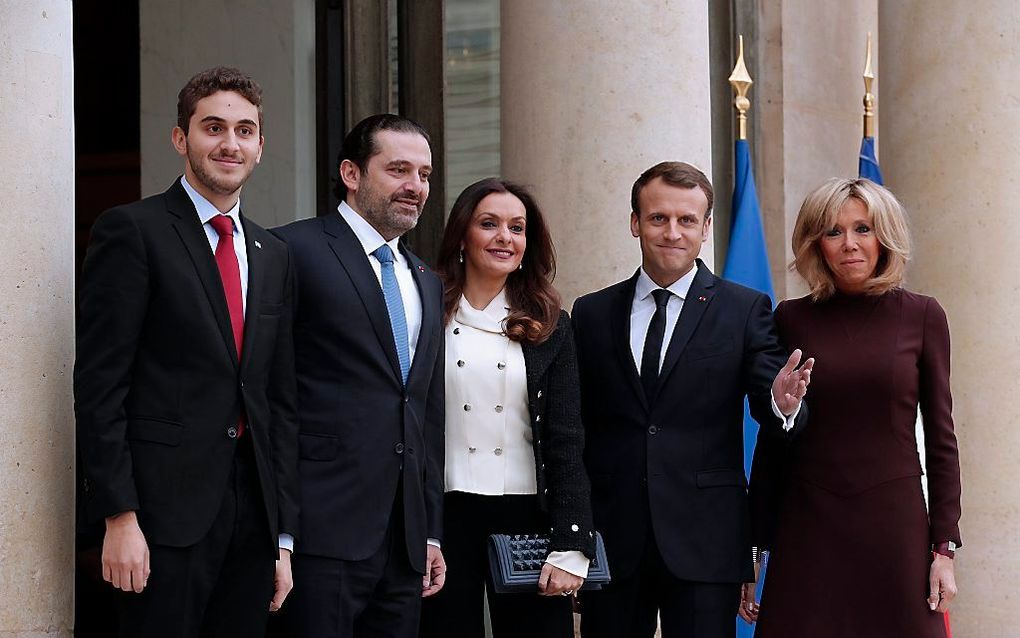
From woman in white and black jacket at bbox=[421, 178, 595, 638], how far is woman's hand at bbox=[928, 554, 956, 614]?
3.46ft

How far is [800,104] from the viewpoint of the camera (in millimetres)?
8773

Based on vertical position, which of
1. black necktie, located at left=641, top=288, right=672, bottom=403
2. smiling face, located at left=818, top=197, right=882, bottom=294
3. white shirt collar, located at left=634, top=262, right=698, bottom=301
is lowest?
black necktie, located at left=641, top=288, right=672, bottom=403

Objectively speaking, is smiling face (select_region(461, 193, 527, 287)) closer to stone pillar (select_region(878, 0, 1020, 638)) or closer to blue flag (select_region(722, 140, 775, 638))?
blue flag (select_region(722, 140, 775, 638))

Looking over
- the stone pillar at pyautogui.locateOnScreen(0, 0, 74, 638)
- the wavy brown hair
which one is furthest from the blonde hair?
the stone pillar at pyautogui.locateOnScreen(0, 0, 74, 638)

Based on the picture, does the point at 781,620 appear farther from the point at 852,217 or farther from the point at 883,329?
the point at 852,217

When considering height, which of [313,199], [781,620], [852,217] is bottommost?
[781,620]

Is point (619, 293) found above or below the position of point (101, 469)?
above

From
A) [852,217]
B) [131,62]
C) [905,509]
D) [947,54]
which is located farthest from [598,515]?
[131,62]

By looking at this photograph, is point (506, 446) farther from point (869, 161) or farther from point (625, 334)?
point (869, 161)

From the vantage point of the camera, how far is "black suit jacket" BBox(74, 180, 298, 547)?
345cm

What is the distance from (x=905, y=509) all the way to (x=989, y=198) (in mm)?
3102

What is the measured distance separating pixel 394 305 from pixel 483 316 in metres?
0.45

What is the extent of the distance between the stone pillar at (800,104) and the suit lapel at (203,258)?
18.0 ft

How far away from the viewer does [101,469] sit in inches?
134
